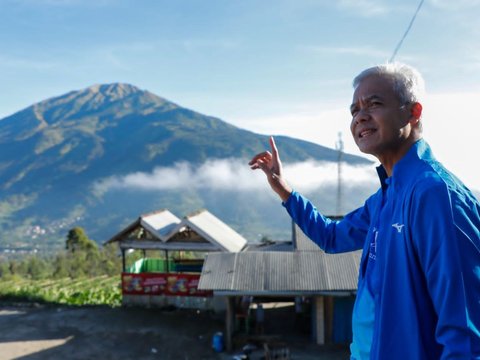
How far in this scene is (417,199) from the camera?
154 centimetres

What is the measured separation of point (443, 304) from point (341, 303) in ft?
42.6

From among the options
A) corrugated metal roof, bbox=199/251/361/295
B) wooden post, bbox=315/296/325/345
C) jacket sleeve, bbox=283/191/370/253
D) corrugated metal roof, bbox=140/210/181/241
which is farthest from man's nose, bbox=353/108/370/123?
corrugated metal roof, bbox=140/210/181/241

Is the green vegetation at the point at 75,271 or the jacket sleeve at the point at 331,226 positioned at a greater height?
the jacket sleeve at the point at 331,226

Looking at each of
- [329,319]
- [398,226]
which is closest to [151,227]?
[329,319]

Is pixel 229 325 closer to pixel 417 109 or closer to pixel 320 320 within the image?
pixel 320 320

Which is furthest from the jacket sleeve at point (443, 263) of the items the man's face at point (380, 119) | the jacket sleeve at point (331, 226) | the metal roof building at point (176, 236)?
the metal roof building at point (176, 236)

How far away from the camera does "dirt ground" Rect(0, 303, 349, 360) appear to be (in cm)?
1360

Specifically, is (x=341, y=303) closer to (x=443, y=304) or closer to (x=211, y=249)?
(x=211, y=249)

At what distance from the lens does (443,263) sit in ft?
4.74

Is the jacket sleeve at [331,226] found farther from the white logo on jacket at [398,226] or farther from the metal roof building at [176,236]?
the metal roof building at [176,236]

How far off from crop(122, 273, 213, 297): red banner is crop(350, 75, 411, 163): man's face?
16.9 metres

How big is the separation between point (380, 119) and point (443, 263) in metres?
0.66

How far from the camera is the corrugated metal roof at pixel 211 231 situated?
17.9 m

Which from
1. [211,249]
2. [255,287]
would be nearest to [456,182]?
[255,287]
